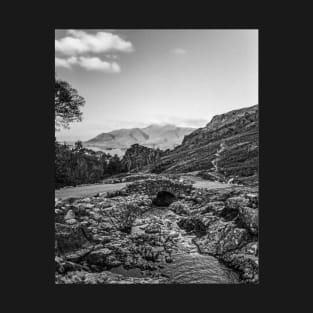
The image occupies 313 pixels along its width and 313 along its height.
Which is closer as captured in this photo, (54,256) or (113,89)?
(54,256)

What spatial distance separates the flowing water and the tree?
16.1ft

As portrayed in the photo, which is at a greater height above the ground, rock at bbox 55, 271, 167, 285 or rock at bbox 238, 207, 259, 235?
rock at bbox 238, 207, 259, 235

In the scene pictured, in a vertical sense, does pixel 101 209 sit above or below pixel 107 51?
below

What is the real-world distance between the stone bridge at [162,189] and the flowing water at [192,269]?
143 centimetres

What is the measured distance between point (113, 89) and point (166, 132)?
7.35 feet

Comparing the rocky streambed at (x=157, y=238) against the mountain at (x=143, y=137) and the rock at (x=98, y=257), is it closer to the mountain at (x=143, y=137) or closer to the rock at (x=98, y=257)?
the rock at (x=98, y=257)

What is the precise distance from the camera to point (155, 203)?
13555mm

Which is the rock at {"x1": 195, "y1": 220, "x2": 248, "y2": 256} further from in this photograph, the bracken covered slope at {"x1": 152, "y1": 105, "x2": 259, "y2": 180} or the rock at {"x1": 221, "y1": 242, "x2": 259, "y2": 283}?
the bracken covered slope at {"x1": 152, "y1": 105, "x2": 259, "y2": 180}

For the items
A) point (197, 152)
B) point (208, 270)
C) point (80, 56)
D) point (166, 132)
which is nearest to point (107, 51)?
point (80, 56)

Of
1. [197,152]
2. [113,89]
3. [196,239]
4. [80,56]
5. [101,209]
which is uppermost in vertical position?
[80,56]

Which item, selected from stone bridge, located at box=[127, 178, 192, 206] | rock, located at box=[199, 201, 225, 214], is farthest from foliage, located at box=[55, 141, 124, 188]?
rock, located at box=[199, 201, 225, 214]

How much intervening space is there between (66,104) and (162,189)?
4.12 metres

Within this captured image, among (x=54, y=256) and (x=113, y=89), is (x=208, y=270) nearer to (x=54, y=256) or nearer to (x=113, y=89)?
(x=54, y=256)

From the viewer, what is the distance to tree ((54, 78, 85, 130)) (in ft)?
43.3
